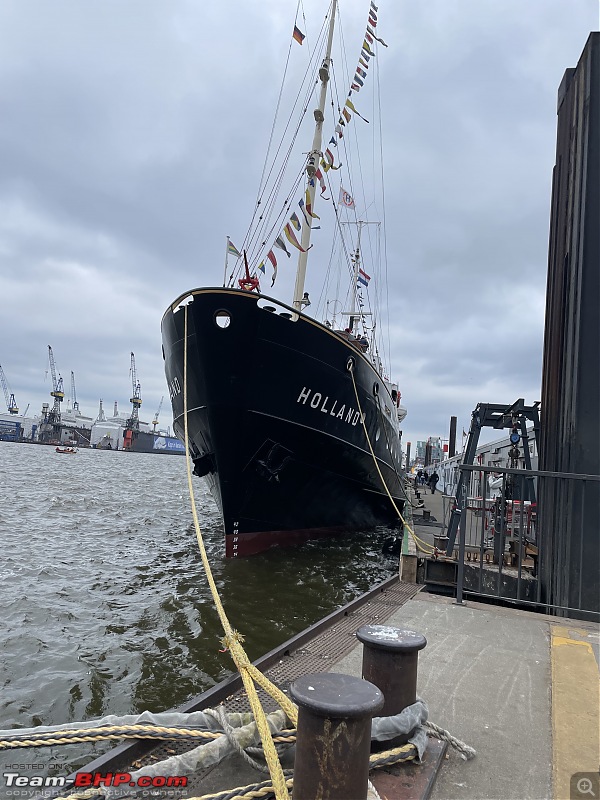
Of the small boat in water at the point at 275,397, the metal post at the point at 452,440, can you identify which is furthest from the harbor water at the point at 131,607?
the metal post at the point at 452,440

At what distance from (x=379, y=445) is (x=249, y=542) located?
4.55 meters

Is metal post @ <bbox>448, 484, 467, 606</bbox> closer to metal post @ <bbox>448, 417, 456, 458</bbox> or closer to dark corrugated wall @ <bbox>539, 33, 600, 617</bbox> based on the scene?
dark corrugated wall @ <bbox>539, 33, 600, 617</bbox>

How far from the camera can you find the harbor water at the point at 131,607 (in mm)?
4738

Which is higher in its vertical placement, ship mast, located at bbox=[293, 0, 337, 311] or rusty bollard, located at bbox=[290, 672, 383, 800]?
ship mast, located at bbox=[293, 0, 337, 311]

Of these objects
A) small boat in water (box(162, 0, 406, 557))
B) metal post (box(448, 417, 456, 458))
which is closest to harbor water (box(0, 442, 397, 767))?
small boat in water (box(162, 0, 406, 557))

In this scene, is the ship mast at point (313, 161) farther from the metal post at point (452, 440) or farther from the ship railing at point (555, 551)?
the metal post at point (452, 440)

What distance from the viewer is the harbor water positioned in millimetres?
4738

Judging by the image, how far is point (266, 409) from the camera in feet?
29.9

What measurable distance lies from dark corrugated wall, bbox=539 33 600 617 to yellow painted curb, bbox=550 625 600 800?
1.53 m

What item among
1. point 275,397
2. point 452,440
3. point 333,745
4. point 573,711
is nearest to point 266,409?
point 275,397

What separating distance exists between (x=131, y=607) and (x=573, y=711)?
19.2 ft

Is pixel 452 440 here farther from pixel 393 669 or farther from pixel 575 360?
pixel 393 669

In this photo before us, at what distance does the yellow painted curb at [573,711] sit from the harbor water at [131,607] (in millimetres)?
3107

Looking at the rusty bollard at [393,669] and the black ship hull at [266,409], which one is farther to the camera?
the black ship hull at [266,409]
